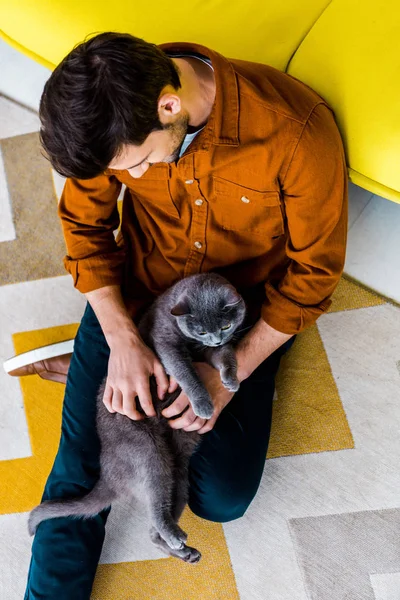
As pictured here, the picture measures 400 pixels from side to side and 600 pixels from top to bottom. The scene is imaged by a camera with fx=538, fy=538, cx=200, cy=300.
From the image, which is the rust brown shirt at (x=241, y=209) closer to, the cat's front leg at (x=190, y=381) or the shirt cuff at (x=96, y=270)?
the shirt cuff at (x=96, y=270)

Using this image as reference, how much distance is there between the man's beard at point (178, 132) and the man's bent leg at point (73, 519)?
592 mm

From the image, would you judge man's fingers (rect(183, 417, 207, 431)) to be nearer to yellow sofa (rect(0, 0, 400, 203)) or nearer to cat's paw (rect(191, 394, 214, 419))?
cat's paw (rect(191, 394, 214, 419))

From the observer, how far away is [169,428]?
1334 millimetres

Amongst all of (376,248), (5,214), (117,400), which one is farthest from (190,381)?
(5,214)

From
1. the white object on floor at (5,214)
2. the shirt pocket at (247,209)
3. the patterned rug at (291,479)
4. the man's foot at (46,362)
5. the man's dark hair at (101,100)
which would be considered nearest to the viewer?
the man's dark hair at (101,100)

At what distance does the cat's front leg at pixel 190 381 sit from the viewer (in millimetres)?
1242

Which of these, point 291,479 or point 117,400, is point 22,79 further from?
point 291,479

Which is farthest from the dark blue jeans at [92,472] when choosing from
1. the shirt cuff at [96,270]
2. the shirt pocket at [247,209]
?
the shirt pocket at [247,209]

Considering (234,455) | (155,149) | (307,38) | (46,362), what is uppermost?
(307,38)

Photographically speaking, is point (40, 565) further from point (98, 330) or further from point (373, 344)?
point (373, 344)

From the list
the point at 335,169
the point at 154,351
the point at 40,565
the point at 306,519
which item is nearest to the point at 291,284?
the point at 335,169

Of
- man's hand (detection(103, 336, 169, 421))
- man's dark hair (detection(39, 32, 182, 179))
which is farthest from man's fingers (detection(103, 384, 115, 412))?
man's dark hair (detection(39, 32, 182, 179))

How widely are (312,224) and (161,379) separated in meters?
0.52

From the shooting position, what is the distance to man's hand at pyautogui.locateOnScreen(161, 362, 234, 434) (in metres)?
1.28
